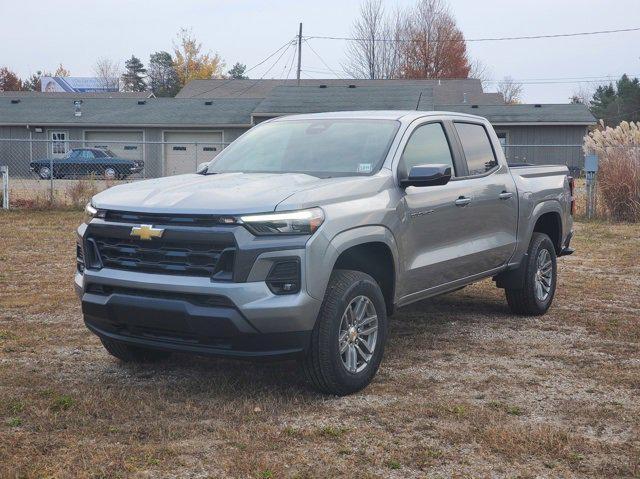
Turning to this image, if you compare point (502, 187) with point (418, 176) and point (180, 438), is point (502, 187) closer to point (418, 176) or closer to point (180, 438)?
point (418, 176)

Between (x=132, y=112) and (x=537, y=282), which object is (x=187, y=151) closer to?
(x=132, y=112)

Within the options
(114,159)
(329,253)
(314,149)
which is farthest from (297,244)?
(114,159)

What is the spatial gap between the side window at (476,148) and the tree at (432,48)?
172 ft

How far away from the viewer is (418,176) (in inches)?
211

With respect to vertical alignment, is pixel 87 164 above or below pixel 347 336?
above

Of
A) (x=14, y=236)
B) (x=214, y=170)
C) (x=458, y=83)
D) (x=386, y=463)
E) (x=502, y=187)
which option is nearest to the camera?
(x=386, y=463)

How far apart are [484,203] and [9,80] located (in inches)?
3039

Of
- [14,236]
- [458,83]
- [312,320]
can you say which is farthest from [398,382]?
[458,83]

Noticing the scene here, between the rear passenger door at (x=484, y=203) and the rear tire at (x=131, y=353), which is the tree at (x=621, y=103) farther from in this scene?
the rear tire at (x=131, y=353)

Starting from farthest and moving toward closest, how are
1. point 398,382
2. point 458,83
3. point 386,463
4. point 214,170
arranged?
point 458,83 < point 214,170 < point 398,382 < point 386,463

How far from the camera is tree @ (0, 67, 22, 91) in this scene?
245ft

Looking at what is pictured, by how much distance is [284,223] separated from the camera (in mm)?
4531

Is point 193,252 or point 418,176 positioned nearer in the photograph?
point 193,252

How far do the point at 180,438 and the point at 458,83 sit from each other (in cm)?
4163
